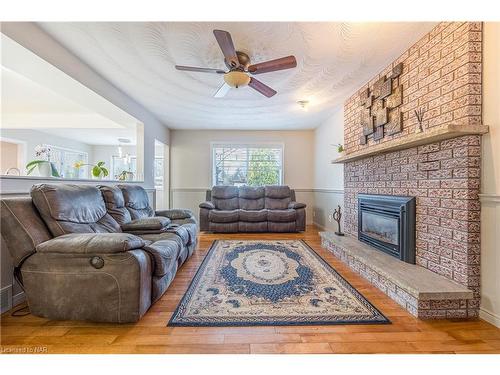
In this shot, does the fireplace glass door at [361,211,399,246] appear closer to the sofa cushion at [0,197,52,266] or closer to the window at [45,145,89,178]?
the sofa cushion at [0,197,52,266]

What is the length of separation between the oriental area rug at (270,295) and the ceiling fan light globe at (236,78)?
2.04 meters

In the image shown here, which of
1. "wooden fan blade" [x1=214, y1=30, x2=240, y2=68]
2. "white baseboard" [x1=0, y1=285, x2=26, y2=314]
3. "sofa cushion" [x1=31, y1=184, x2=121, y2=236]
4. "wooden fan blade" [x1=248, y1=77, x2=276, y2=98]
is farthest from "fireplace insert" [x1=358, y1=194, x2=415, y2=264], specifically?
"white baseboard" [x1=0, y1=285, x2=26, y2=314]

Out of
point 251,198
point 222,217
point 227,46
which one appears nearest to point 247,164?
point 251,198

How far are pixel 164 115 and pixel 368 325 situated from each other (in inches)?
182

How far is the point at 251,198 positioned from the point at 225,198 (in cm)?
61

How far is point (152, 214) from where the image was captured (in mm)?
3480

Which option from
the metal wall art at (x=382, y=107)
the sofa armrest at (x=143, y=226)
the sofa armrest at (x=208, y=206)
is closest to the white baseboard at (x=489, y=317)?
the metal wall art at (x=382, y=107)

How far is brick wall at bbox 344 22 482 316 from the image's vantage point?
168cm

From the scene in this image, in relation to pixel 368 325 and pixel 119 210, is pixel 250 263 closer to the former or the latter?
Answer: pixel 368 325

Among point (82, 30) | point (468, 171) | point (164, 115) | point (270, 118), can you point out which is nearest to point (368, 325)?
point (468, 171)

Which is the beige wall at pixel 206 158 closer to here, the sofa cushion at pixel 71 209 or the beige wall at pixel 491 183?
the sofa cushion at pixel 71 209

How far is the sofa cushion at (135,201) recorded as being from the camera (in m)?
3.01

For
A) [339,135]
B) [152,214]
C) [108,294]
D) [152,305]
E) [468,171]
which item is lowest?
[152,305]

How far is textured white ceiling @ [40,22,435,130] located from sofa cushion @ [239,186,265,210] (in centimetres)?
218
